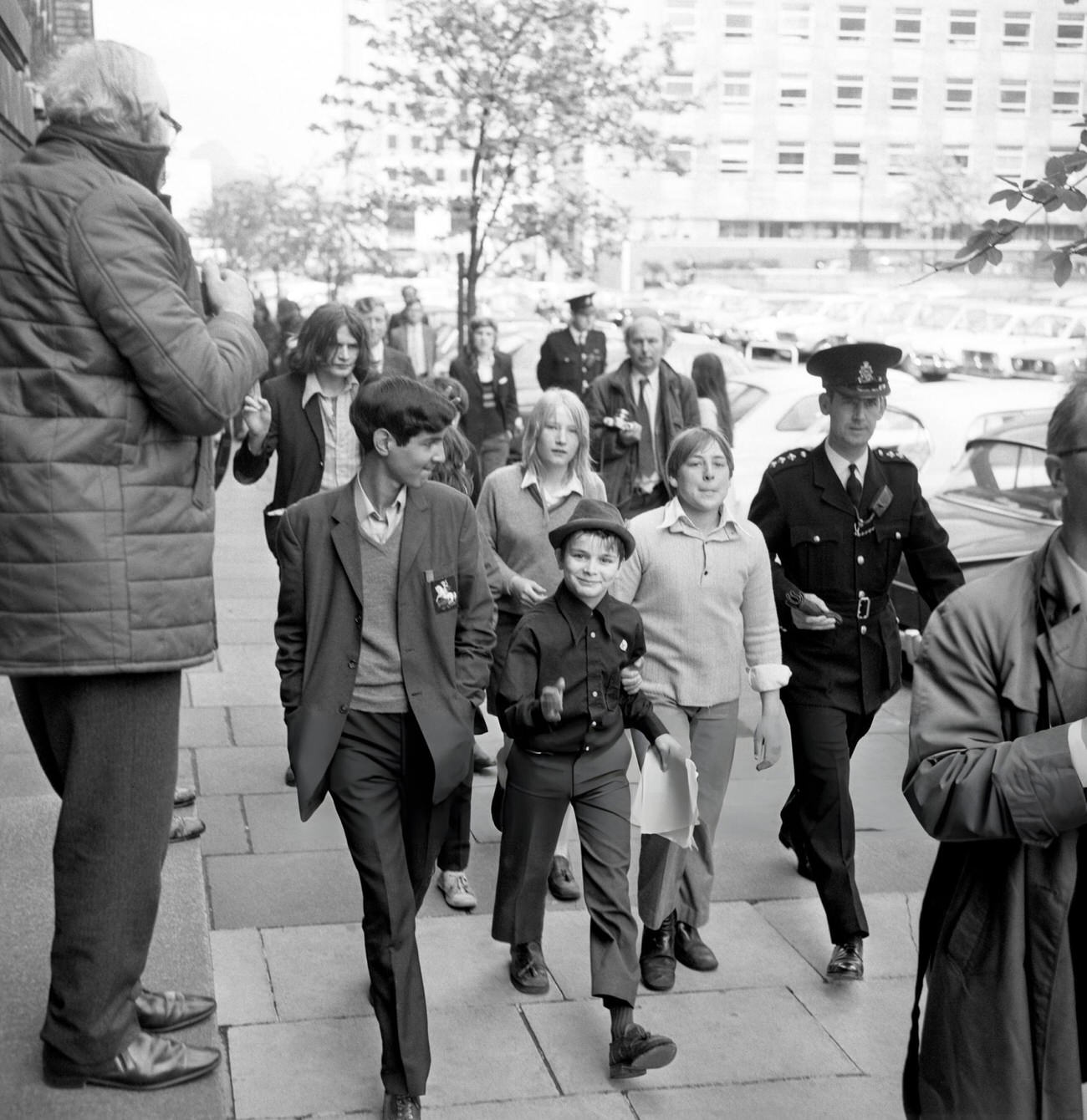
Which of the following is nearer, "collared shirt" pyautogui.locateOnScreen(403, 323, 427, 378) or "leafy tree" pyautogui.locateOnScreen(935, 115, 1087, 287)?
"leafy tree" pyautogui.locateOnScreen(935, 115, 1087, 287)

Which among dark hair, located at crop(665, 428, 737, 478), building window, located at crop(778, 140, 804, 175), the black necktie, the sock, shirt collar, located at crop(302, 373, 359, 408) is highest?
building window, located at crop(778, 140, 804, 175)

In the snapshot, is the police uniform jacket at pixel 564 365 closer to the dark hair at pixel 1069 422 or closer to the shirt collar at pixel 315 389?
the shirt collar at pixel 315 389

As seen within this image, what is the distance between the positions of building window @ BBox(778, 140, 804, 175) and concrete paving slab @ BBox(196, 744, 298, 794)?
84.2 meters

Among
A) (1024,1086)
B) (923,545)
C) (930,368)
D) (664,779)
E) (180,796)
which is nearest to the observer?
(1024,1086)

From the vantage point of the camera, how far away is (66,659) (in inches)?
141

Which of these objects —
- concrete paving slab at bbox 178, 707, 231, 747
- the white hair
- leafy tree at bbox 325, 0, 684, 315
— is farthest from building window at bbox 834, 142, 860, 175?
the white hair

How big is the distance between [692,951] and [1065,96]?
89.1m

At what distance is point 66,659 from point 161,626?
22 cm

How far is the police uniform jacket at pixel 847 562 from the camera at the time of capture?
5.43 metres

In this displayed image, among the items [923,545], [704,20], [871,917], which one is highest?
[704,20]

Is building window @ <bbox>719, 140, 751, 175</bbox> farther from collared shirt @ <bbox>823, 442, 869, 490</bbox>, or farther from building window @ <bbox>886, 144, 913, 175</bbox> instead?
collared shirt @ <bbox>823, 442, 869, 490</bbox>

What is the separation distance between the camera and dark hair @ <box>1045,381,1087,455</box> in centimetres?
265

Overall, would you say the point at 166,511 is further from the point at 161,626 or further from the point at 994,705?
the point at 994,705

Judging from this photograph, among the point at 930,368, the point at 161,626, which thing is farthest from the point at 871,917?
the point at 930,368
